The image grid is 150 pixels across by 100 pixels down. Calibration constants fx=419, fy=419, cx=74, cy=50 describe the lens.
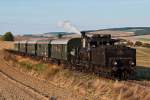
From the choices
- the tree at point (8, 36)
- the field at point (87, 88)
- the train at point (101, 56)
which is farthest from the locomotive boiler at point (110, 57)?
the tree at point (8, 36)

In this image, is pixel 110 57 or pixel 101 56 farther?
pixel 101 56

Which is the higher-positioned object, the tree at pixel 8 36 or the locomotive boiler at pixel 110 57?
the locomotive boiler at pixel 110 57

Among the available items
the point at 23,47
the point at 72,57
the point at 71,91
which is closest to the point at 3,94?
the point at 71,91

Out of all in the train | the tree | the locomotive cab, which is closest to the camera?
the locomotive cab

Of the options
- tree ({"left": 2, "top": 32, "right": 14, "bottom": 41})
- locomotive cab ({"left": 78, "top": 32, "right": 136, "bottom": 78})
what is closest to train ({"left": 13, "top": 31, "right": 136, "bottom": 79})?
locomotive cab ({"left": 78, "top": 32, "right": 136, "bottom": 78})

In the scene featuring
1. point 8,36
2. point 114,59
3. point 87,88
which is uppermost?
point 114,59

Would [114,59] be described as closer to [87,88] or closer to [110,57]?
[110,57]

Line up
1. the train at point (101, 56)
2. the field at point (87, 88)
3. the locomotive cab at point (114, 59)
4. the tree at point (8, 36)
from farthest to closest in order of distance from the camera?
1. the tree at point (8, 36)
2. the train at point (101, 56)
3. the locomotive cab at point (114, 59)
4. the field at point (87, 88)

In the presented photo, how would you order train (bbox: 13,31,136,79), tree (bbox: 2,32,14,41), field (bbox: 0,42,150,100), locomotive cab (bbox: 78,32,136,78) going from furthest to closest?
tree (bbox: 2,32,14,41), train (bbox: 13,31,136,79), locomotive cab (bbox: 78,32,136,78), field (bbox: 0,42,150,100)

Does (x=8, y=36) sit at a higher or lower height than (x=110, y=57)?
lower

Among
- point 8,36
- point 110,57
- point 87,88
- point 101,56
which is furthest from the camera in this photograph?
point 8,36

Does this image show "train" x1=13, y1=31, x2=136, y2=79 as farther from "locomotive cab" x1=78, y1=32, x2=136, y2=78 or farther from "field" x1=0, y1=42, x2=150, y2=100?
"field" x1=0, y1=42, x2=150, y2=100

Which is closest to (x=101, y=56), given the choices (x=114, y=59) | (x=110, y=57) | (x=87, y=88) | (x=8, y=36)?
(x=110, y=57)

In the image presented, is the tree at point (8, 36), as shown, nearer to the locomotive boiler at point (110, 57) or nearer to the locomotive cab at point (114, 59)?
the locomotive boiler at point (110, 57)
